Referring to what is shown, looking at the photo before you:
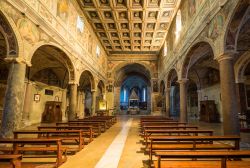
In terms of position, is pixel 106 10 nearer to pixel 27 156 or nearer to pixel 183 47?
pixel 183 47

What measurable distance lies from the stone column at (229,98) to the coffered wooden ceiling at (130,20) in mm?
8639

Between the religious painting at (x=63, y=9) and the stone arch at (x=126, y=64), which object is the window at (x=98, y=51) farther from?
the religious painting at (x=63, y=9)

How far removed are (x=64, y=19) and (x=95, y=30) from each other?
23.8 feet

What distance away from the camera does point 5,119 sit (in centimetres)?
614

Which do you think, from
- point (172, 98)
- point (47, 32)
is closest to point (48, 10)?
point (47, 32)

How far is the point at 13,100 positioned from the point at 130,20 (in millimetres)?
12684

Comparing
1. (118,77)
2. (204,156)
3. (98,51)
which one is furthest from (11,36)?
(118,77)

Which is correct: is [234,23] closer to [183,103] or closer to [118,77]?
[183,103]

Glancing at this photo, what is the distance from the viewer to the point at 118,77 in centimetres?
2695

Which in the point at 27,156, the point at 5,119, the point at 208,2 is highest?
the point at 208,2

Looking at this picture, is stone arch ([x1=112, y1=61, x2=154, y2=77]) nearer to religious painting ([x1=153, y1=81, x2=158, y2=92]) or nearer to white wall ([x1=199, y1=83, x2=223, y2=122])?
religious painting ([x1=153, y1=81, x2=158, y2=92])

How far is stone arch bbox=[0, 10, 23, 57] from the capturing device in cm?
593

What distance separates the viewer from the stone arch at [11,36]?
593 centimetres

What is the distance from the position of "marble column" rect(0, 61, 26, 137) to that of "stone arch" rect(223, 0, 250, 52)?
807 centimetres
